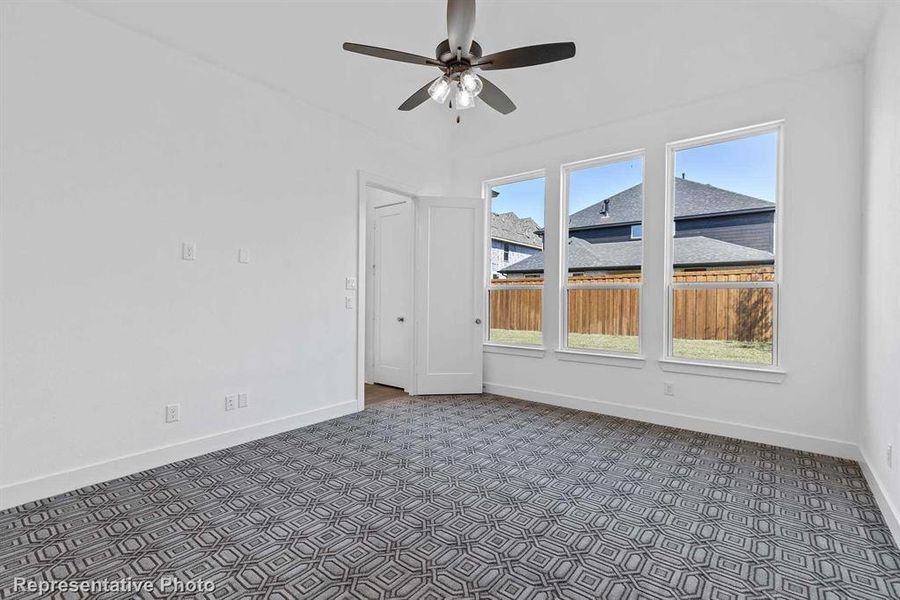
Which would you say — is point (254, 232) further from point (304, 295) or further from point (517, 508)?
point (517, 508)

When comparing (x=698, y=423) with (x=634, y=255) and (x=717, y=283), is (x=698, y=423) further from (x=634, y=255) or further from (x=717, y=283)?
(x=634, y=255)

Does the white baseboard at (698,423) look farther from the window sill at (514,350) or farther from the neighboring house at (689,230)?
the neighboring house at (689,230)

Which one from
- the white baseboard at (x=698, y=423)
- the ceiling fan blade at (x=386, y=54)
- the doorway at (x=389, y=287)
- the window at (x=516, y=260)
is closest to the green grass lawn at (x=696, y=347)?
the window at (x=516, y=260)

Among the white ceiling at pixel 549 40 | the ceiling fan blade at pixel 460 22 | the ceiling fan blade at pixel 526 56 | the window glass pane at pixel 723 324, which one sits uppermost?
the white ceiling at pixel 549 40

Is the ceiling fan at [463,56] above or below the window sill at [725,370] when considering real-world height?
above

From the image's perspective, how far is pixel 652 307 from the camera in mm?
4195

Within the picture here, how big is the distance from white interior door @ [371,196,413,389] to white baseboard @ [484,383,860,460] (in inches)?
55.7

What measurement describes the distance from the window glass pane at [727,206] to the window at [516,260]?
149 cm

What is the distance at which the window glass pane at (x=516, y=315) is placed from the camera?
5.09 m

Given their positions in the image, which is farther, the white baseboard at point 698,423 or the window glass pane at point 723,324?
the window glass pane at point 723,324

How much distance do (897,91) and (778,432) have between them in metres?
2.53

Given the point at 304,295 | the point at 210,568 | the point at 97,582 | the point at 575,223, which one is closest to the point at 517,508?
the point at 210,568

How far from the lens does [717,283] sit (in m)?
3.91

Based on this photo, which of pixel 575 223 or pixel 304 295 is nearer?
pixel 304 295
